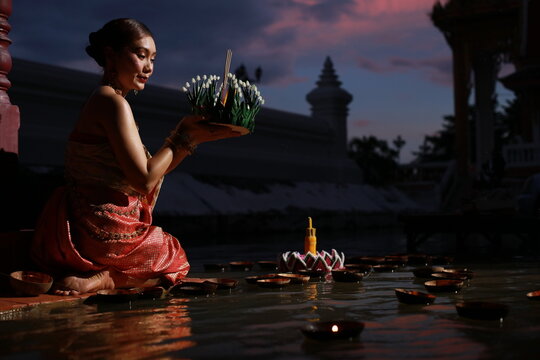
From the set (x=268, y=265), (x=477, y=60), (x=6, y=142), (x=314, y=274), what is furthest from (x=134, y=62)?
(x=477, y=60)

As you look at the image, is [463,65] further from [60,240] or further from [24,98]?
[60,240]

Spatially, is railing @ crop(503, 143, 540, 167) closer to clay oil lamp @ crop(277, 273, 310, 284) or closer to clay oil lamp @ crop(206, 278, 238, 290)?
clay oil lamp @ crop(277, 273, 310, 284)

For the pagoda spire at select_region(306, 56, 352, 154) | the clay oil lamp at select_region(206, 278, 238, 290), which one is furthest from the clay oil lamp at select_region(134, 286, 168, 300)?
the pagoda spire at select_region(306, 56, 352, 154)

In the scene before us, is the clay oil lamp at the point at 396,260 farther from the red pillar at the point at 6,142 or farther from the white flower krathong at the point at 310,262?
the red pillar at the point at 6,142

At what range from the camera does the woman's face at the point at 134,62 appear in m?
3.57

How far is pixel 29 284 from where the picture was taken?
3.24 metres

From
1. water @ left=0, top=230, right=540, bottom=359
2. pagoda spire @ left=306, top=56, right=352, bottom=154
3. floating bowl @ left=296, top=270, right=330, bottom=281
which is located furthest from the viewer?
pagoda spire @ left=306, top=56, right=352, bottom=154

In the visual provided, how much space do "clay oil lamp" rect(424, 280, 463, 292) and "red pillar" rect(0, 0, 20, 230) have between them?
2.54 m

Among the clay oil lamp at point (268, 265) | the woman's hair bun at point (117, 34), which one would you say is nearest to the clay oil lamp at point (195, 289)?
the woman's hair bun at point (117, 34)

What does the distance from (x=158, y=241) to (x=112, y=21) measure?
1.26 meters

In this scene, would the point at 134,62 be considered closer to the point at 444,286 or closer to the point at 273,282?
the point at 273,282

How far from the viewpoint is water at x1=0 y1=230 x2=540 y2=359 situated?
2.02 m

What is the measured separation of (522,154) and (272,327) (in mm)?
15939

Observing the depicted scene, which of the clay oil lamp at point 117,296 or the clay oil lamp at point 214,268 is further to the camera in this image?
the clay oil lamp at point 214,268
